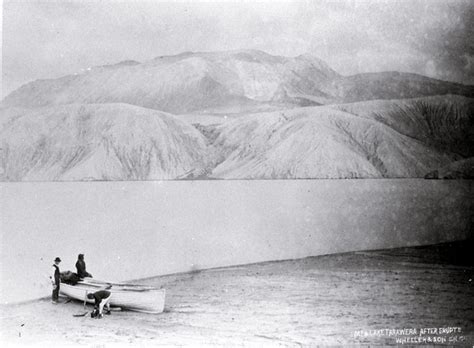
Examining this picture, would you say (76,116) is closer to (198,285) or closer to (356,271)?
(198,285)

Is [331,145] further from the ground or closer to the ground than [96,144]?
further from the ground

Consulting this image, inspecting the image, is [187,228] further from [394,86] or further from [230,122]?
[394,86]

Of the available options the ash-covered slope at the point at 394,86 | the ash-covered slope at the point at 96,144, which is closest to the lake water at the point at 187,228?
the ash-covered slope at the point at 96,144

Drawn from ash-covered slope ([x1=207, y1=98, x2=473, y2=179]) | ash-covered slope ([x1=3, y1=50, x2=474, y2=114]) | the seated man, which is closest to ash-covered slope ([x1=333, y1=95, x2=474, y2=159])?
ash-covered slope ([x1=207, y1=98, x2=473, y2=179])

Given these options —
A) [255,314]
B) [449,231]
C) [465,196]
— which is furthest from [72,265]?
[465,196]

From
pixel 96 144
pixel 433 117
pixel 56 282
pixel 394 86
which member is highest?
pixel 394 86

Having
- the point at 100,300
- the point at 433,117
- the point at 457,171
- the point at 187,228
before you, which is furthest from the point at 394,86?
the point at 100,300
